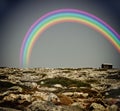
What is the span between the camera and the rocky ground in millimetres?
23609

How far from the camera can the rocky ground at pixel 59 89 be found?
77.5 feet

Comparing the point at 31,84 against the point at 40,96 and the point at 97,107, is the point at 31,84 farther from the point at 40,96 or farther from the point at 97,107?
the point at 97,107

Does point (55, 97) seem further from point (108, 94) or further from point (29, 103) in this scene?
point (108, 94)

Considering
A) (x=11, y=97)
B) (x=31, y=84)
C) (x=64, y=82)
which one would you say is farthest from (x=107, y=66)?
(x=11, y=97)

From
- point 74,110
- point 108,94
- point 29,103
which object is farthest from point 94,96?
point 29,103

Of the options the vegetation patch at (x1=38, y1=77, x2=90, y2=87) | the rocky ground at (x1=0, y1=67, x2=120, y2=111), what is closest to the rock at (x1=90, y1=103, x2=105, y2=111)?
the rocky ground at (x1=0, y1=67, x2=120, y2=111)

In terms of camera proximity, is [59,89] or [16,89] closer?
[16,89]

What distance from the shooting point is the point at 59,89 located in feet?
91.1

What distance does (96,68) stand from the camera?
36344mm

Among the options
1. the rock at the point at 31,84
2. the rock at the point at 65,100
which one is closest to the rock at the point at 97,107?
the rock at the point at 65,100

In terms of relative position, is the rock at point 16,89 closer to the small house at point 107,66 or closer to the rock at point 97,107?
the rock at point 97,107

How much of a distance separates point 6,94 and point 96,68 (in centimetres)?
1573

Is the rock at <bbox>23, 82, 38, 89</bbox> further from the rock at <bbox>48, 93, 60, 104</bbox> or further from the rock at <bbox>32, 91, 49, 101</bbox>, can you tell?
the rock at <bbox>48, 93, 60, 104</bbox>

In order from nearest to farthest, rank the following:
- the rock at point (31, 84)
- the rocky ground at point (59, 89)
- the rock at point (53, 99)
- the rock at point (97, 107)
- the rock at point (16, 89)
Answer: the rock at point (97, 107) < the rocky ground at point (59, 89) < the rock at point (53, 99) < the rock at point (16, 89) < the rock at point (31, 84)
